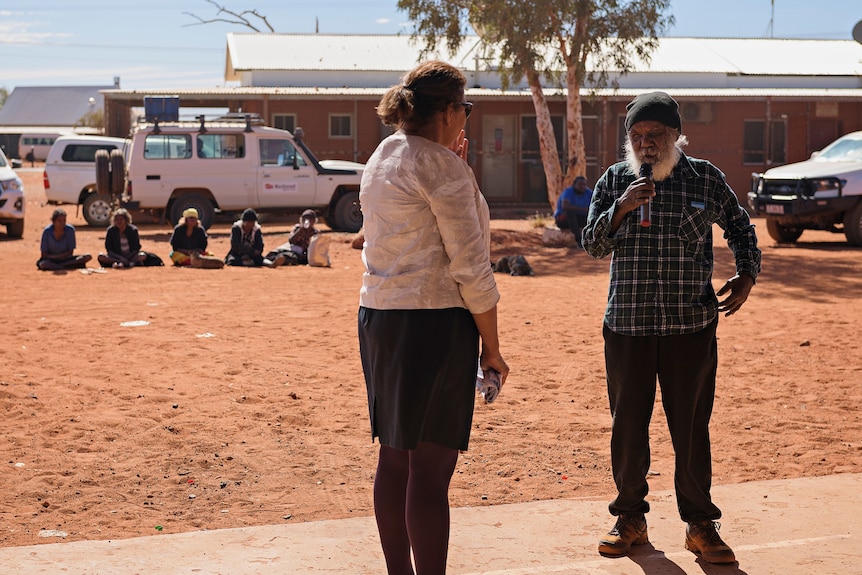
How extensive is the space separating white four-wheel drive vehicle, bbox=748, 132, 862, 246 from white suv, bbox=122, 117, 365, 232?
7.25 metres

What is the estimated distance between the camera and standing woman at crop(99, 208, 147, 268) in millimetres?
14805

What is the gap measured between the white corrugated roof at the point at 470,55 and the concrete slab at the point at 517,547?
81.7 feet

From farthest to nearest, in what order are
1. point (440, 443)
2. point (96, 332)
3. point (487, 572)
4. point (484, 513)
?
1. point (96, 332)
2. point (484, 513)
3. point (487, 572)
4. point (440, 443)

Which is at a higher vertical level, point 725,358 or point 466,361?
point 466,361

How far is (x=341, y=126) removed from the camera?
2747 centimetres

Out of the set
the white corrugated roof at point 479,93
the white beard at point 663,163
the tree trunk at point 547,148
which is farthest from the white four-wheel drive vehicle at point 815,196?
the white beard at point 663,163

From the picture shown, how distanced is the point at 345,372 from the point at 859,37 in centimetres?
506

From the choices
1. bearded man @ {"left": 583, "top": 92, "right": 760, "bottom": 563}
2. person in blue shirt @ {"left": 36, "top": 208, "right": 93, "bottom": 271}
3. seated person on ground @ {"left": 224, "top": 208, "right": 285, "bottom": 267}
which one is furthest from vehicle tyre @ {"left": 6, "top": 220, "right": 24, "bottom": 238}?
bearded man @ {"left": 583, "top": 92, "right": 760, "bottom": 563}

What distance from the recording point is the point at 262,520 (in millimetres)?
4984

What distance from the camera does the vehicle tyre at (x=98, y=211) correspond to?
71.8 feet

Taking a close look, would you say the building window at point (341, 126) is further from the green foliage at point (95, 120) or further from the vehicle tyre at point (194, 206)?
the green foliage at point (95, 120)

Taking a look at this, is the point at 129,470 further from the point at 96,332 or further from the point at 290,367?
the point at 96,332

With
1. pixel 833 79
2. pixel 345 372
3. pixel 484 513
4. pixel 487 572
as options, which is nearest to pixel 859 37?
pixel 345 372

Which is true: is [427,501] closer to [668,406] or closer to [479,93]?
[668,406]
